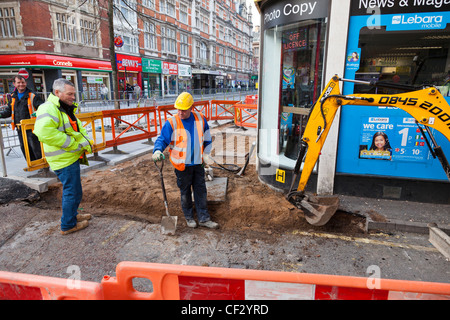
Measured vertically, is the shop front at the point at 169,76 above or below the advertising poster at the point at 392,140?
above

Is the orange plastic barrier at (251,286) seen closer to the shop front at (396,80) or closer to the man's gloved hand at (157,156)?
the man's gloved hand at (157,156)

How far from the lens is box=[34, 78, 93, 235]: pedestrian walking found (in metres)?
3.56

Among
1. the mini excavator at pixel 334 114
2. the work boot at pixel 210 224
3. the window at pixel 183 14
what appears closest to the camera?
the mini excavator at pixel 334 114

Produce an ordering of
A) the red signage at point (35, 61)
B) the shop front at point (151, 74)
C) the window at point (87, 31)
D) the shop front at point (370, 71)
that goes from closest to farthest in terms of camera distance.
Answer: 1. the shop front at point (370, 71)
2. the red signage at point (35, 61)
3. the window at point (87, 31)
4. the shop front at point (151, 74)

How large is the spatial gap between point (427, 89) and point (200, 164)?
3.00m

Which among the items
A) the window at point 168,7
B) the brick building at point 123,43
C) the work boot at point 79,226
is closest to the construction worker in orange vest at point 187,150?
the work boot at point 79,226

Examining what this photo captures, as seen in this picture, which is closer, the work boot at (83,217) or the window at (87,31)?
the work boot at (83,217)

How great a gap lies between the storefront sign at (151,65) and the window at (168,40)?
121 inches

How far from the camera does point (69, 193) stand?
3887 millimetres

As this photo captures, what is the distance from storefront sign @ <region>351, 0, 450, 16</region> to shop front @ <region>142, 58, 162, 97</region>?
96.9ft

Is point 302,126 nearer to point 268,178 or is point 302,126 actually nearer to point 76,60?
point 268,178

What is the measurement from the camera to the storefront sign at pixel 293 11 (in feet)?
15.3

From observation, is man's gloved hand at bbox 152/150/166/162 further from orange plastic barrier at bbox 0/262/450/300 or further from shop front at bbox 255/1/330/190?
shop front at bbox 255/1/330/190

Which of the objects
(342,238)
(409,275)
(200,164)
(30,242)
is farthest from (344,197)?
(30,242)
